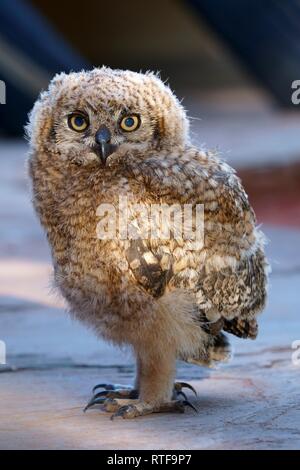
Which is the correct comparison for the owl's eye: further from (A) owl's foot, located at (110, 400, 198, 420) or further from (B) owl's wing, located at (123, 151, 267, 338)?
(A) owl's foot, located at (110, 400, 198, 420)

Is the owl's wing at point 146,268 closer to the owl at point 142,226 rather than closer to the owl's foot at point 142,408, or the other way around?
the owl at point 142,226

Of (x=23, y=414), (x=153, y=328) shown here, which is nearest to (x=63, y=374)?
(x=23, y=414)

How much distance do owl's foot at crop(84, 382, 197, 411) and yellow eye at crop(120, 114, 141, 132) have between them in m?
1.08

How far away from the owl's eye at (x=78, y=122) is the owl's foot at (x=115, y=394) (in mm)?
1080

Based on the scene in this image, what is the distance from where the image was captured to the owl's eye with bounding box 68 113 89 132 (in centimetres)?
424

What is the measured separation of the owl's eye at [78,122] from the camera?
4.24 metres

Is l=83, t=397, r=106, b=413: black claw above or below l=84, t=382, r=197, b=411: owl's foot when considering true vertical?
below

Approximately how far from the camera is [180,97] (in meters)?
14.9

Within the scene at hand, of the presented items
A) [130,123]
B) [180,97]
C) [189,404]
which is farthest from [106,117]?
[180,97]
